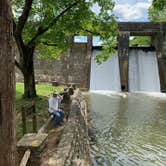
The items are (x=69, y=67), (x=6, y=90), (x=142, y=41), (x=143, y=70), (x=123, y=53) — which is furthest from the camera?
(x=142, y=41)

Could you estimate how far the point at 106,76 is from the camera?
32.0m

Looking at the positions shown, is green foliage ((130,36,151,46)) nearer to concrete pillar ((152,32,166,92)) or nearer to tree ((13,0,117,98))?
concrete pillar ((152,32,166,92))

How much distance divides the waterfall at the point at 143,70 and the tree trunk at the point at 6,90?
27.4 meters

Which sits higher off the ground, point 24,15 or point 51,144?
point 24,15

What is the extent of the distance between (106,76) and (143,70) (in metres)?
3.90

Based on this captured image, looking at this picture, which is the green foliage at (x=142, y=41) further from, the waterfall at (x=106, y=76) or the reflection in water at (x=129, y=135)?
the reflection in water at (x=129, y=135)

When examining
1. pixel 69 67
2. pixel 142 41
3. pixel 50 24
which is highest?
pixel 142 41

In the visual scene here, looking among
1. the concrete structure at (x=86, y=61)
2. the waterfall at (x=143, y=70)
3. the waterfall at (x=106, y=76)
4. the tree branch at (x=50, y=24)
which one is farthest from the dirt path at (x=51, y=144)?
the waterfall at (x=143, y=70)

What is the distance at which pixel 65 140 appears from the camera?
777 centimetres

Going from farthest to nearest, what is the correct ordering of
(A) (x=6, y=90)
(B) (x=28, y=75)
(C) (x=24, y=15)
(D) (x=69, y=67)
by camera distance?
1. (D) (x=69, y=67)
2. (B) (x=28, y=75)
3. (C) (x=24, y=15)
4. (A) (x=6, y=90)

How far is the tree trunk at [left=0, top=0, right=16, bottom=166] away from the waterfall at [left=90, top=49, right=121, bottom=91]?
89.0ft

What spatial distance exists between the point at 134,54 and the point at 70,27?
721 inches

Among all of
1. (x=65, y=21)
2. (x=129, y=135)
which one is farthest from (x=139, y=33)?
A: (x=129, y=135)

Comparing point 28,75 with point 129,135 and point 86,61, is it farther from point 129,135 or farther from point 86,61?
point 86,61
